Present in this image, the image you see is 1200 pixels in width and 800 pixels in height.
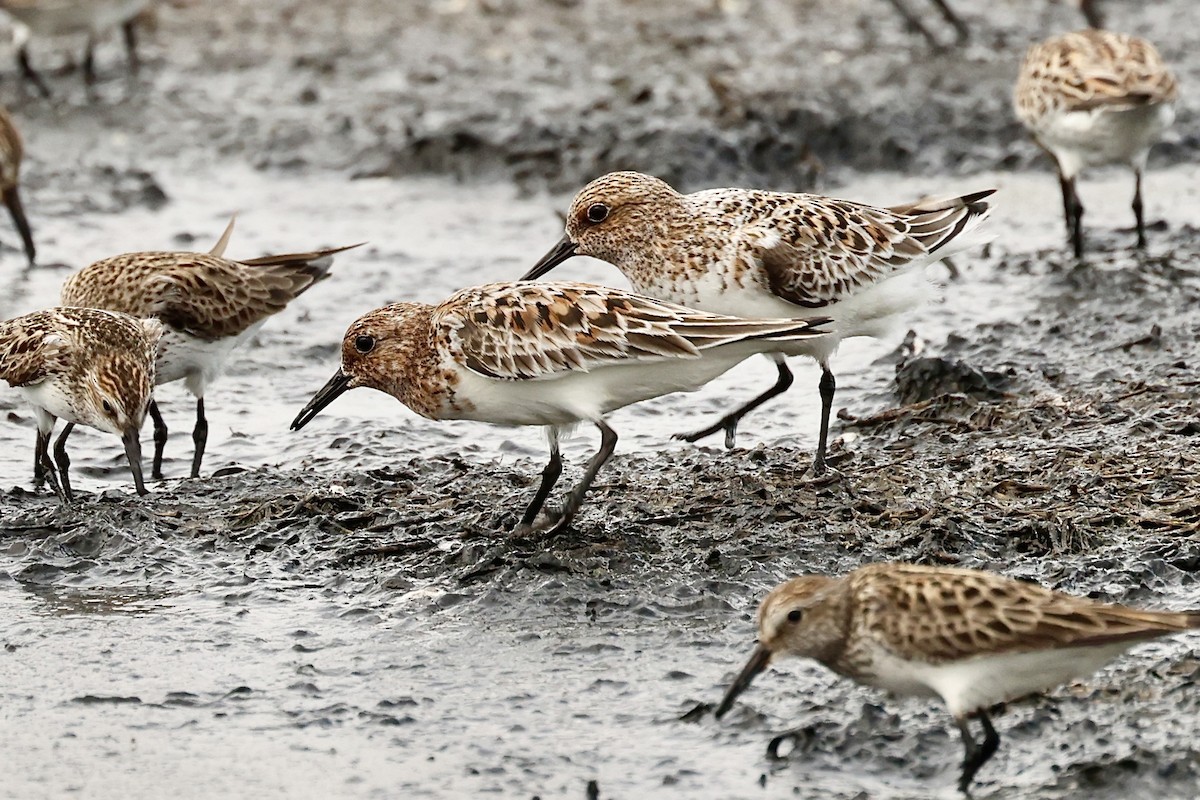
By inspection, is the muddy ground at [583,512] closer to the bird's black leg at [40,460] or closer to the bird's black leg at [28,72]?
the bird's black leg at [40,460]

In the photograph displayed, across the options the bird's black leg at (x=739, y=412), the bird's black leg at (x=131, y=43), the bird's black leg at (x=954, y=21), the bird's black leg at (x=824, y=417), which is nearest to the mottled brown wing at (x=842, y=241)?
the bird's black leg at (x=824, y=417)

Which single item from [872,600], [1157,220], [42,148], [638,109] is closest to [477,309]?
[872,600]

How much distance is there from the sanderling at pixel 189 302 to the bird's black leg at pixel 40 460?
0.51 meters

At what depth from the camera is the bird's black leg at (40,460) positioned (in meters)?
8.34

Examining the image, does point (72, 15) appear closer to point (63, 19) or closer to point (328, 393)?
point (63, 19)

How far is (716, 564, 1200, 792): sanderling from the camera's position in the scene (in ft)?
16.7

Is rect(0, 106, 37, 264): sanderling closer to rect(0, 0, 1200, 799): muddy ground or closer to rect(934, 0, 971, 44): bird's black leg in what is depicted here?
rect(0, 0, 1200, 799): muddy ground

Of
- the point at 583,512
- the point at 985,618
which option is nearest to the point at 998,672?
the point at 985,618

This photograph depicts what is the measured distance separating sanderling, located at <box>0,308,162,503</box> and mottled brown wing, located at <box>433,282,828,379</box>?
164cm

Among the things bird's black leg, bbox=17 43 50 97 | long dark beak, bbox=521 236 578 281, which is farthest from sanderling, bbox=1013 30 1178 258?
bird's black leg, bbox=17 43 50 97

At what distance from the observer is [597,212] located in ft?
26.9

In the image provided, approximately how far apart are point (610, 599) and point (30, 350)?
9.86 ft

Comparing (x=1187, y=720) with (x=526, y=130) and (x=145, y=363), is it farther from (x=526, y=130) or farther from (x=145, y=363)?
(x=526, y=130)

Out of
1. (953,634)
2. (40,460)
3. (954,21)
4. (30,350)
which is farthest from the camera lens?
(954,21)
